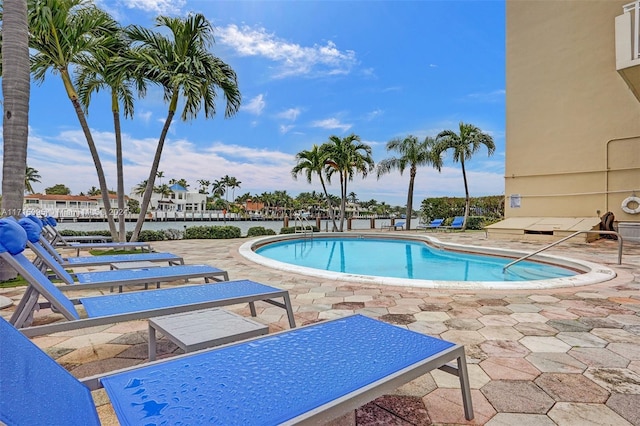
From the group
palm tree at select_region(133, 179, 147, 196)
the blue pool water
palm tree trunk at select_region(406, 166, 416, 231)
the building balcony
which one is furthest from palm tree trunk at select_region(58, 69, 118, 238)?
palm tree at select_region(133, 179, 147, 196)

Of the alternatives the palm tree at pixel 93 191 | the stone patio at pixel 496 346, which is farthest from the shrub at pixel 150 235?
the palm tree at pixel 93 191

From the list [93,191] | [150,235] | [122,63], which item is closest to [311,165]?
[150,235]

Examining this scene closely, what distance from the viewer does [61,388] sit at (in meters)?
1.09

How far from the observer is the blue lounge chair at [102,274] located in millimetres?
3266

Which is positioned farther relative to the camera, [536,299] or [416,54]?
[416,54]

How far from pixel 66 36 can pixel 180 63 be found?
230 cm

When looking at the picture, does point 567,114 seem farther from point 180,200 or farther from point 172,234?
point 180,200

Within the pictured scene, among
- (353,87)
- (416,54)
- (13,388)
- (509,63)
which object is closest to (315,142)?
(353,87)

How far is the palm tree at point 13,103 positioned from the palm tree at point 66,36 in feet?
5.23

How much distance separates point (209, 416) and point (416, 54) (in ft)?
71.8

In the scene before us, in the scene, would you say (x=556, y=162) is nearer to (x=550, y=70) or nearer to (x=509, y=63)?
(x=550, y=70)

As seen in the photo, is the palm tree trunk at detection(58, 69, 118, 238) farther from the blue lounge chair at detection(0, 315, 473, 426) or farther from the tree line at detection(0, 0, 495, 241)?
the blue lounge chair at detection(0, 315, 473, 426)

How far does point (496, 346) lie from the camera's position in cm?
296

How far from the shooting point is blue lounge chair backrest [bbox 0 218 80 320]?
7.01 feet
